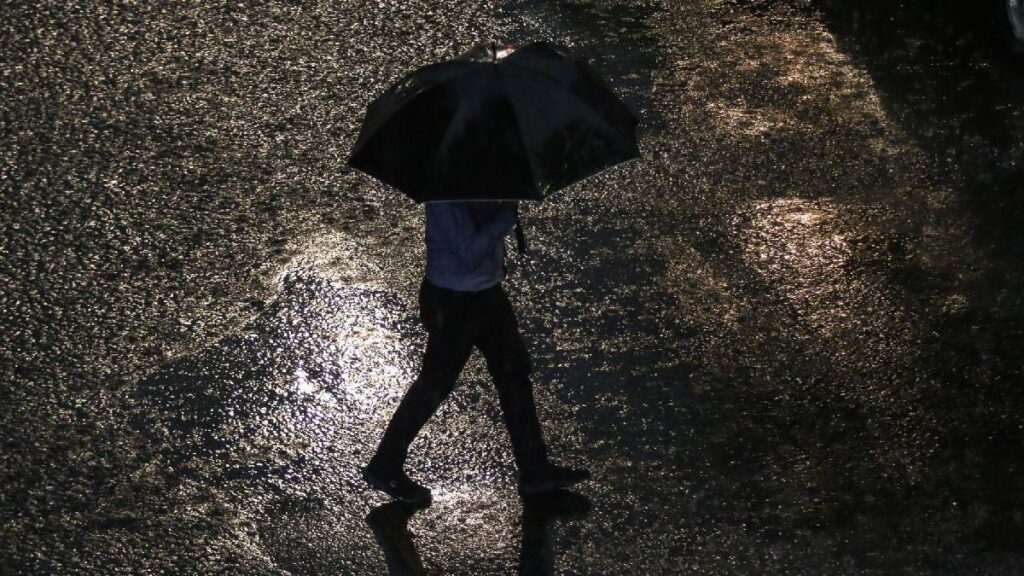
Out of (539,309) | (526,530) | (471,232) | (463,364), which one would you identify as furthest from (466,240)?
(539,309)

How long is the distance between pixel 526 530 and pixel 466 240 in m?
1.33

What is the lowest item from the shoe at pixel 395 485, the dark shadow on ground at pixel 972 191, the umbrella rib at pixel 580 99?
the dark shadow on ground at pixel 972 191

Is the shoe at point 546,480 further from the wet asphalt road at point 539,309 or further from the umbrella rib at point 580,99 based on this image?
the umbrella rib at point 580,99

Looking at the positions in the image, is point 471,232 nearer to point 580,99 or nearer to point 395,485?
point 580,99

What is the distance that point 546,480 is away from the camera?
617 cm

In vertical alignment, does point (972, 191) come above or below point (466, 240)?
below

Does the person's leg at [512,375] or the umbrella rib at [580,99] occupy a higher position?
the umbrella rib at [580,99]

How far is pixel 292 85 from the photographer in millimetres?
9406

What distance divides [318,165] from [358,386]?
2.17m

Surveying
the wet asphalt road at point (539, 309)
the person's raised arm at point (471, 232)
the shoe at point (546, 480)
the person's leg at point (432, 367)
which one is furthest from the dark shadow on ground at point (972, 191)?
the person's raised arm at point (471, 232)

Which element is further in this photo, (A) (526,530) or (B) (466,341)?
(A) (526,530)

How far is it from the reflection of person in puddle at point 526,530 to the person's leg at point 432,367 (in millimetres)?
198

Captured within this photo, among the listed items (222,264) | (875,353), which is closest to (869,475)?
(875,353)

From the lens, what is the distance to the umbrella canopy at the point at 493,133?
5.26 m
